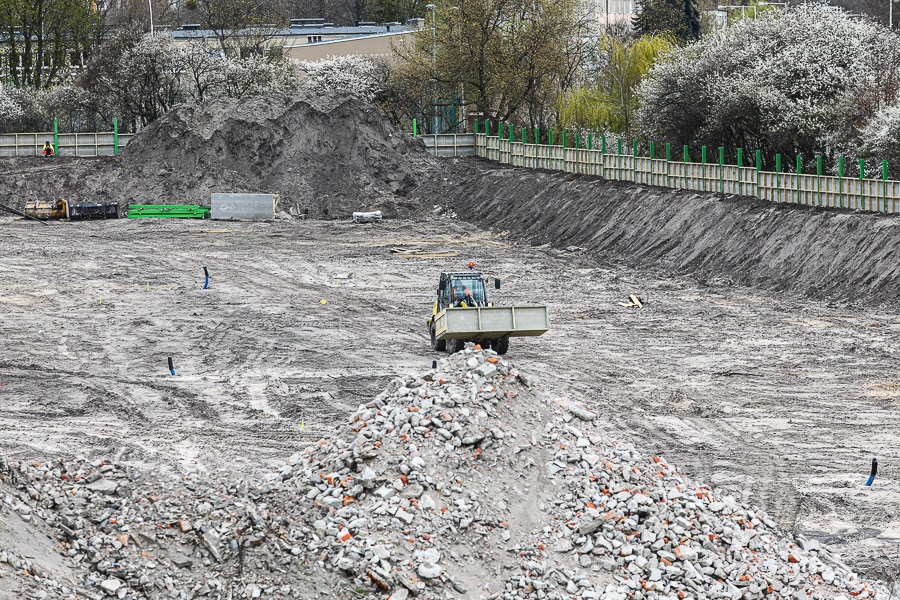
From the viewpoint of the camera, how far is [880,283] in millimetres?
31203

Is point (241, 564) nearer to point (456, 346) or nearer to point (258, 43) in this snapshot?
point (456, 346)

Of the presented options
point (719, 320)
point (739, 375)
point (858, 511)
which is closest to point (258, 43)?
point (719, 320)

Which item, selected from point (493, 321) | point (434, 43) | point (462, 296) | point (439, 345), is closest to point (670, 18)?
point (434, 43)

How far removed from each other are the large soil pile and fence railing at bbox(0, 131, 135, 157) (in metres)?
2.11

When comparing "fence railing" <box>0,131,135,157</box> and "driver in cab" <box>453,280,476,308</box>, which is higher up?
"fence railing" <box>0,131,135,157</box>

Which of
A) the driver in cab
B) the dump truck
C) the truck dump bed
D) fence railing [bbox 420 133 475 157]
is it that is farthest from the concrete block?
the truck dump bed

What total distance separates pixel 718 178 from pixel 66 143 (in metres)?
36.5

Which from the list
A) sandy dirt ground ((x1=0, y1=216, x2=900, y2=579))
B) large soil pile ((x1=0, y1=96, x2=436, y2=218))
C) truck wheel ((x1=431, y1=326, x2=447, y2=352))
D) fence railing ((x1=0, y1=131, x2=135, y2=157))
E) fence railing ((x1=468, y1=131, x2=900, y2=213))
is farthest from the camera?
fence railing ((x1=0, y1=131, x2=135, y2=157))

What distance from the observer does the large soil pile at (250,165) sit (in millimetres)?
56750

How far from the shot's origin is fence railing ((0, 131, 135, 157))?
201ft

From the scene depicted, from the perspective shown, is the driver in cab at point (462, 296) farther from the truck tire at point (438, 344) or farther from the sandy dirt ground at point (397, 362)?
the sandy dirt ground at point (397, 362)

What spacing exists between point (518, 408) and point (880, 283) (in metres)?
20.1

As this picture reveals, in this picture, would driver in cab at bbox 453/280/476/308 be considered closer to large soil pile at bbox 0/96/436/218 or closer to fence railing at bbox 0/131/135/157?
large soil pile at bbox 0/96/436/218

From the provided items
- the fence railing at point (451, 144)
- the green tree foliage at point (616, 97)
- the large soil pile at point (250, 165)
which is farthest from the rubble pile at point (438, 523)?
the fence railing at point (451, 144)
